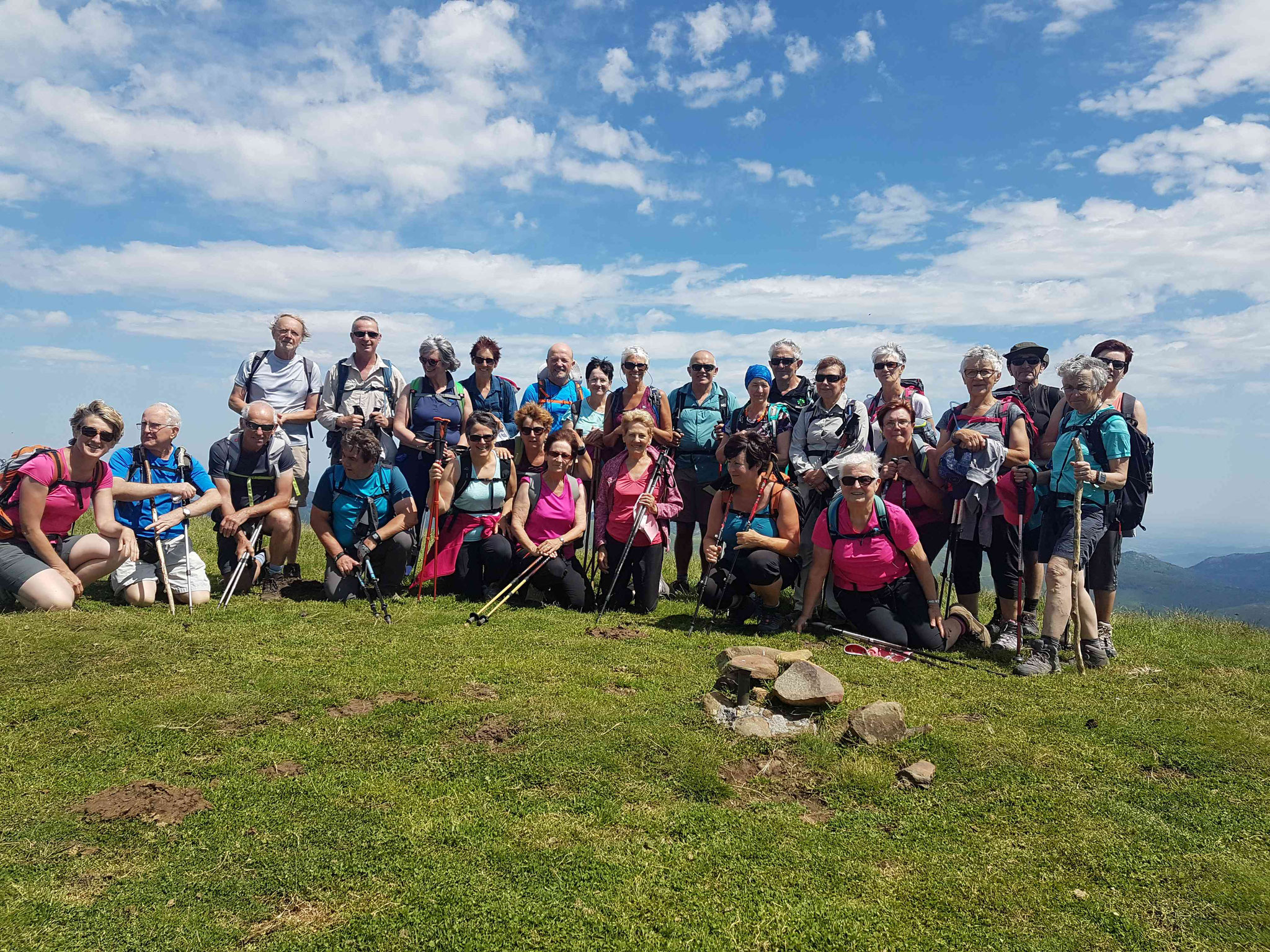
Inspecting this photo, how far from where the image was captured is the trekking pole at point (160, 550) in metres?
9.51

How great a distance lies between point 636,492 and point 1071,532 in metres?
5.42

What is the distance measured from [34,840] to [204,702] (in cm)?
202

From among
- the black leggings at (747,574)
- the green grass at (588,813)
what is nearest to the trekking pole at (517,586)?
the green grass at (588,813)

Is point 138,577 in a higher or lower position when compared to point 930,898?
higher

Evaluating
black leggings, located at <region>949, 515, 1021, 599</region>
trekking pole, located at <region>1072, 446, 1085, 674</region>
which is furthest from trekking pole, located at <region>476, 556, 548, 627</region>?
trekking pole, located at <region>1072, 446, 1085, 674</region>

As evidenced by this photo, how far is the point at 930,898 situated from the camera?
439cm

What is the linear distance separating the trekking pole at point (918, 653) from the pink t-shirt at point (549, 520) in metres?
3.76

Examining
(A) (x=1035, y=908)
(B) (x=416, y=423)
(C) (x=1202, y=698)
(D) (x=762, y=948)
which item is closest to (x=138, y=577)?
(B) (x=416, y=423)

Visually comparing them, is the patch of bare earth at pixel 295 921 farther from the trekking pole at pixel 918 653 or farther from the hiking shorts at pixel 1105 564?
the hiking shorts at pixel 1105 564

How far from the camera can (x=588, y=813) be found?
16.8 feet

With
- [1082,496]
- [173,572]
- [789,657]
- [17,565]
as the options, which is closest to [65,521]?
[17,565]

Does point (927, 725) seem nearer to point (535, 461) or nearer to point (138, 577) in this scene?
point (535, 461)

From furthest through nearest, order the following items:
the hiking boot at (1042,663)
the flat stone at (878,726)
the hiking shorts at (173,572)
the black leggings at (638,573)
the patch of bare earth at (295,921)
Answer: the black leggings at (638,573) < the hiking shorts at (173,572) < the hiking boot at (1042,663) < the flat stone at (878,726) < the patch of bare earth at (295,921)

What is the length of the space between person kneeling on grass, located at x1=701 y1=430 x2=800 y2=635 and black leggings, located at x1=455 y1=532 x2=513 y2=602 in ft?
9.32
